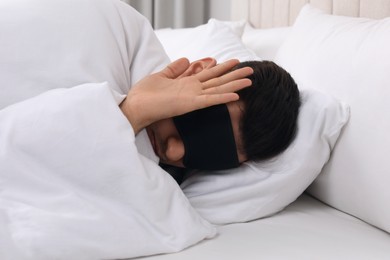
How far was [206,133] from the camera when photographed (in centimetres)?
99

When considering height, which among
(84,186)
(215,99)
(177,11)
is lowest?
(177,11)

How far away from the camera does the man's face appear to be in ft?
3.30

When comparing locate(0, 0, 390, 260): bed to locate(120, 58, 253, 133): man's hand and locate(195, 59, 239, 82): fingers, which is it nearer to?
locate(120, 58, 253, 133): man's hand

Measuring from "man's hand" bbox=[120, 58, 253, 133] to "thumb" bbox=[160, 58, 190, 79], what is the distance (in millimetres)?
27

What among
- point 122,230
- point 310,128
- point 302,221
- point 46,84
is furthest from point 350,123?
point 46,84

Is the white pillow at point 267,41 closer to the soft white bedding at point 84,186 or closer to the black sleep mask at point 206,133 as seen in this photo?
the black sleep mask at point 206,133

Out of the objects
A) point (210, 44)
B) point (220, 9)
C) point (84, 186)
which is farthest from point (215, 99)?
point (220, 9)

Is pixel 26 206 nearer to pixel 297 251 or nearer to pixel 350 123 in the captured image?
pixel 297 251

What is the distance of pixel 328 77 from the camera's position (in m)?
1.15

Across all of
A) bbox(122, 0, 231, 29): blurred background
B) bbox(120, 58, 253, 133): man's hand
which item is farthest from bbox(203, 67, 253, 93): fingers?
bbox(122, 0, 231, 29): blurred background

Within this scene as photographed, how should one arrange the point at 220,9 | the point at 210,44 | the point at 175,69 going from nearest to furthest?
the point at 175,69 → the point at 210,44 → the point at 220,9

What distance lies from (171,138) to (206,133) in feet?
0.26

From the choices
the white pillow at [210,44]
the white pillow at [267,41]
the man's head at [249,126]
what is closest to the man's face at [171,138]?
the man's head at [249,126]

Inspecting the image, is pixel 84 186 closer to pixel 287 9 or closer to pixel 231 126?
pixel 231 126
